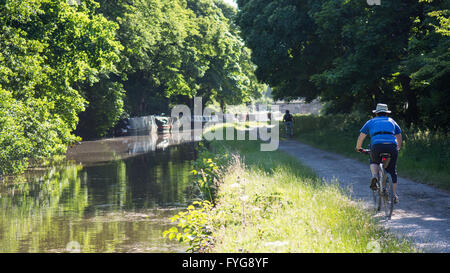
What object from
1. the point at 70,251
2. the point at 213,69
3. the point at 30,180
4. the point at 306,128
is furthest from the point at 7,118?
the point at 213,69

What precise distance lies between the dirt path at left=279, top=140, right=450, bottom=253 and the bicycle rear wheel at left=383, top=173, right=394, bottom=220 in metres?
0.14

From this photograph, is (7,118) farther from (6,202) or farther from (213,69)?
(213,69)

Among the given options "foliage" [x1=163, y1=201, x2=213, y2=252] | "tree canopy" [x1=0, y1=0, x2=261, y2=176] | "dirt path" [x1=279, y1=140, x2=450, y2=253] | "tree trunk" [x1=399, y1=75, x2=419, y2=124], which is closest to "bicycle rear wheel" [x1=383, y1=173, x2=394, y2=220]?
"dirt path" [x1=279, y1=140, x2=450, y2=253]

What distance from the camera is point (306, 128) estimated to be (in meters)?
37.1

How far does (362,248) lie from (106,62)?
2431cm

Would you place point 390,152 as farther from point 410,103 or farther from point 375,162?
point 410,103

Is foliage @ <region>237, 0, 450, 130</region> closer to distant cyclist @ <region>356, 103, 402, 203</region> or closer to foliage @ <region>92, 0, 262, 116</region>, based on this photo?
distant cyclist @ <region>356, 103, 402, 203</region>

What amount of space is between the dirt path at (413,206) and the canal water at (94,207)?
151 inches

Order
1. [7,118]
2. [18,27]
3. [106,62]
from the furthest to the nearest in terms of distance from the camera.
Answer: [106,62]
[18,27]
[7,118]

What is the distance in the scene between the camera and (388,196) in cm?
1012

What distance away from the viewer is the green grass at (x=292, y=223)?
21.8 ft

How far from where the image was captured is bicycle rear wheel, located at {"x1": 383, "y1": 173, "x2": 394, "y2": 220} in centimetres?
985

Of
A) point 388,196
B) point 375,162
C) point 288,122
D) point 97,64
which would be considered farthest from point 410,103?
point 388,196

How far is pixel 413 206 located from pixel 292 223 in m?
4.27
